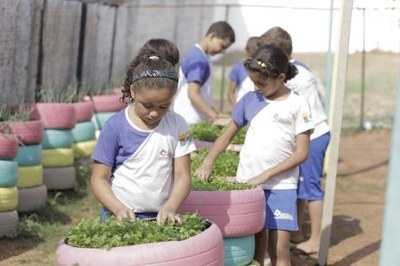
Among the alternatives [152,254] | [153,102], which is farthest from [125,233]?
[153,102]

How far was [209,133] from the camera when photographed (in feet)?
28.3

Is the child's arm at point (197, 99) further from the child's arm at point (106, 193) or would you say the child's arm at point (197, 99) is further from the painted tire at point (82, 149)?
the child's arm at point (106, 193)

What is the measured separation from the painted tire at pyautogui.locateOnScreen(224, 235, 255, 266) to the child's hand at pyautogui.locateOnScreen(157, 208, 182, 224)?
108 cm

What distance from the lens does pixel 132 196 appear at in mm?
5285

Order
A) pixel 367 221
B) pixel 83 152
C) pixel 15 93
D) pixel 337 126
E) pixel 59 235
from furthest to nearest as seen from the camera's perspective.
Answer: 1. pixel 83 152
2. pixel 367 221
3. pixel 15 93
4. pixel 59 235
5. pixel 337 126

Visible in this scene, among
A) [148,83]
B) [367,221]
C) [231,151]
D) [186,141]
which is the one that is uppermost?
[148,83]

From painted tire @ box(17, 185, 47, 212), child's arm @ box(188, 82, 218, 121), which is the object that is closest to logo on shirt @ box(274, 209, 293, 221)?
child's arm @ box(188, 82, 218, 121)

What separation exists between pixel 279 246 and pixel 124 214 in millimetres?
1922

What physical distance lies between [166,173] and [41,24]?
5657mm

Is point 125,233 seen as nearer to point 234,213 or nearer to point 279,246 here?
point 234,213

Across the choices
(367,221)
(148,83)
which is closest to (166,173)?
(148,83)

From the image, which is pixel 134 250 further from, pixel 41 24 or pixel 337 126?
pixel 41 24

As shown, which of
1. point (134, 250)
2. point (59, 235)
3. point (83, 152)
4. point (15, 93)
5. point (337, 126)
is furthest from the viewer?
point (83, 152)

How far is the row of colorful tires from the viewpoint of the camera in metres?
4.68
